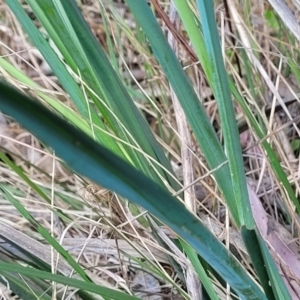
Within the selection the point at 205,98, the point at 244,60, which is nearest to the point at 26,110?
the point at 244,60

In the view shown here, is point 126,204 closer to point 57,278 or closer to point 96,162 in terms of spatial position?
point 57,278

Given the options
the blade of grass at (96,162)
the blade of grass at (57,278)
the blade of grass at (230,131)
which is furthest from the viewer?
the blade of grass at (57,278)

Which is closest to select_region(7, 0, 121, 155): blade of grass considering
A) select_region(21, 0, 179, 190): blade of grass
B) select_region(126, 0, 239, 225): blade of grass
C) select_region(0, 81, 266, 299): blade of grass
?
select_region(21, 0, 179, 190): blade of grass

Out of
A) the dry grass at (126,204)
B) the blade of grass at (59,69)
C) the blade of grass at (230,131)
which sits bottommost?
the dry grass at (126,204)

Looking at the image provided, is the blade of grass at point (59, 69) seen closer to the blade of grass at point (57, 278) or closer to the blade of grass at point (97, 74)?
the blade of grass at point (97, 74)

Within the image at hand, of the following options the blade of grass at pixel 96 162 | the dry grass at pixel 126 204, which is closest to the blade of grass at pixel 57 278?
A: the dry grass at pixel 126 204

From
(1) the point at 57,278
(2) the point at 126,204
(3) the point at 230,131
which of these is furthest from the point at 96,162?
(2) the point at 126,204

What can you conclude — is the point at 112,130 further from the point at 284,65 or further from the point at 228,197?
the point at 284,65

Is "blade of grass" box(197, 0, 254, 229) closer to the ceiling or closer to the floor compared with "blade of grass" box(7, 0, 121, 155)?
closer to the floor

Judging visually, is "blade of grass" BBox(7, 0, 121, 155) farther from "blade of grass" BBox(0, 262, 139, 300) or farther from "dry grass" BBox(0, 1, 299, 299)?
"blade of grass" BBox(0, 262, 139, 300)
